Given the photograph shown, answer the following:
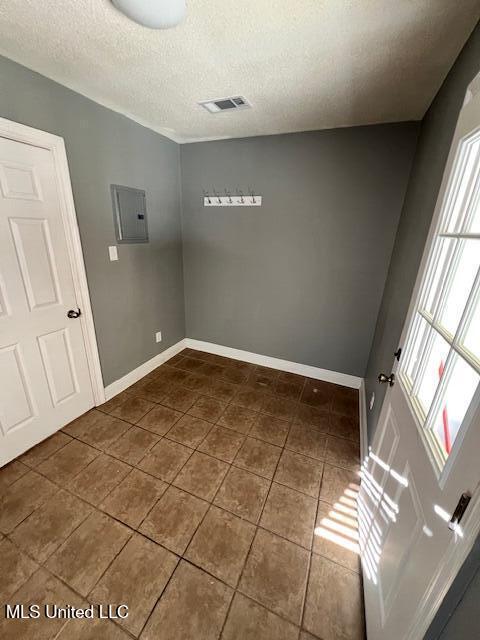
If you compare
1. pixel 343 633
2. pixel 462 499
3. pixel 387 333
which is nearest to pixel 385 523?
pixel 343 633

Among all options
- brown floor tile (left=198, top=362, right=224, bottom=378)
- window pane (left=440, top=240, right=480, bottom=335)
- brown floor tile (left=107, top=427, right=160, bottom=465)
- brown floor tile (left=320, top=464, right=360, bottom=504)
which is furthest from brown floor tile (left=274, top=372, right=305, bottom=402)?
window pane (left=440, top=240, right=480, bottom=335)

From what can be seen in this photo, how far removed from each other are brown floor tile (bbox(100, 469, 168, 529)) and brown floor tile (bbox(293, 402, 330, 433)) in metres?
1.22

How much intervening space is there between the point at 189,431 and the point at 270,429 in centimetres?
67

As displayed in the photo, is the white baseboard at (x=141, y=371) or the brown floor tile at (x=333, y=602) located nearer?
the brown floor tile at (x=333, y=602)

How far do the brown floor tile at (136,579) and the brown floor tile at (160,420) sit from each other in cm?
80

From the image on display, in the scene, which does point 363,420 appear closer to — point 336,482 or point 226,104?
point 336,482

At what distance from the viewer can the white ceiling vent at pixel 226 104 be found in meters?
1.80

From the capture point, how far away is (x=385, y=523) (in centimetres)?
104

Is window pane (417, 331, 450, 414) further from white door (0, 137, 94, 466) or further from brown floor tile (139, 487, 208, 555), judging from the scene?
white door (0, 137, 94, 466)

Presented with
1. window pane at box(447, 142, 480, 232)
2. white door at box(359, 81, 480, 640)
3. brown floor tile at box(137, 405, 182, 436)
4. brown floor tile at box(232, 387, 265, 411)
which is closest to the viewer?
white door at box(359, 81, 480, 640)

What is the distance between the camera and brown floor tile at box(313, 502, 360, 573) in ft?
4.32

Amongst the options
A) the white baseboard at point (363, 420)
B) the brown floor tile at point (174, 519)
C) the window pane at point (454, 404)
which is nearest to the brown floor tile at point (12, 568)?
the brown floor tile at point (174, 519)

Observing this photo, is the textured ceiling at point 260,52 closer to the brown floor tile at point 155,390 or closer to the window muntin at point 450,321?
the window muntin at point 450,321

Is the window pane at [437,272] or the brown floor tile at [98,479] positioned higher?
the window pane at [437,272]
